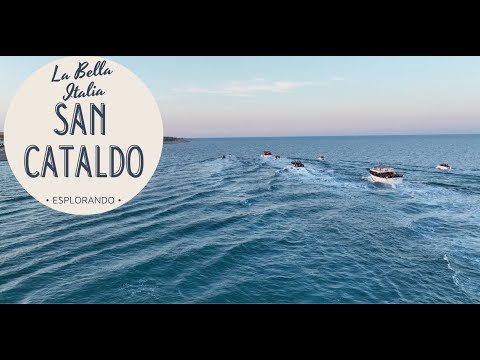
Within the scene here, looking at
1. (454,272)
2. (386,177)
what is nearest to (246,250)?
(454,272)

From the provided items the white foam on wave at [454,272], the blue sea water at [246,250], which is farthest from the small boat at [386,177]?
the white foam on wave at [454,272]

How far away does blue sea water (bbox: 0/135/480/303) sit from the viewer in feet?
62.6

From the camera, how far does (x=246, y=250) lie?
25250 mm

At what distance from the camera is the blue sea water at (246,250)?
1909 cm

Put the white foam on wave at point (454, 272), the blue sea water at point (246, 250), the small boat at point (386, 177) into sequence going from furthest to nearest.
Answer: the small boat at point (386, 177) < the white foam on wave at point (454, 272) < the blue sea water at point (246, 250)

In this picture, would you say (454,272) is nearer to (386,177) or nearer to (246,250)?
(246,250)

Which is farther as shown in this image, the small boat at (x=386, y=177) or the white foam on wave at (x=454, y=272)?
the small boat at (x=386, y=177)

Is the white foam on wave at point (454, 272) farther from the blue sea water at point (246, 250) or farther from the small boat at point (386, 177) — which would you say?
the small boat at point (386, 177)
